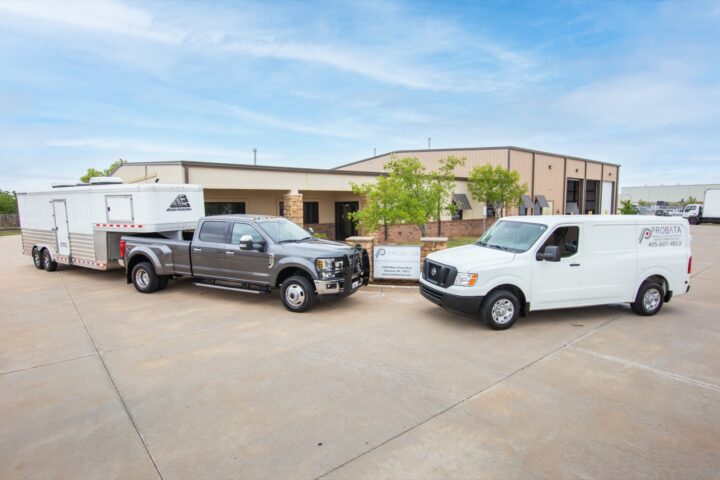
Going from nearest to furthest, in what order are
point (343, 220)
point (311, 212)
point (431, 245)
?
point (431, 245) < point (311, 212) < point (343, 220)

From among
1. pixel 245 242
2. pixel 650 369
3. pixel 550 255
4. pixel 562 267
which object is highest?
pixel 245 242

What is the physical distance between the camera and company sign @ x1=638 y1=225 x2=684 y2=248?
7625mm

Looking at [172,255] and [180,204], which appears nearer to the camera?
[172,255]

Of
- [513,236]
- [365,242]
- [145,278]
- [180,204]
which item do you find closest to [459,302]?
[513,236]

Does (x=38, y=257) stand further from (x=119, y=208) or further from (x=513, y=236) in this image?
(x=513, y=236)

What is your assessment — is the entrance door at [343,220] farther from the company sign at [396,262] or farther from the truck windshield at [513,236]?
the truck windshield at [513,236]

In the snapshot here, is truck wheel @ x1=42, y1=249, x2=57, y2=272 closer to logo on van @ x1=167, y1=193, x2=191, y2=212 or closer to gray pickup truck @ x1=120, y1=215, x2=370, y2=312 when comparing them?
gray pickup truck @ x1=120, y1=215, x2=370, y2=312

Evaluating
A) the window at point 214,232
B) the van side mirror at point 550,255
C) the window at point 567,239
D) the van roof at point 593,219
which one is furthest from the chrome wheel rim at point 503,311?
the window at point 214,232

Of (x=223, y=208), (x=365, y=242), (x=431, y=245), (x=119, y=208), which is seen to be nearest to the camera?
(x=431, y=245)

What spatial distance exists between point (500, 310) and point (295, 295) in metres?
3.85

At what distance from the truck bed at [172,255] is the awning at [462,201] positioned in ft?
62.4

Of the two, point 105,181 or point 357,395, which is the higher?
point 105,181

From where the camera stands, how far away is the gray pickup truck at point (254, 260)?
7957 mm

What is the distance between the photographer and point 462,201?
25859 mm
